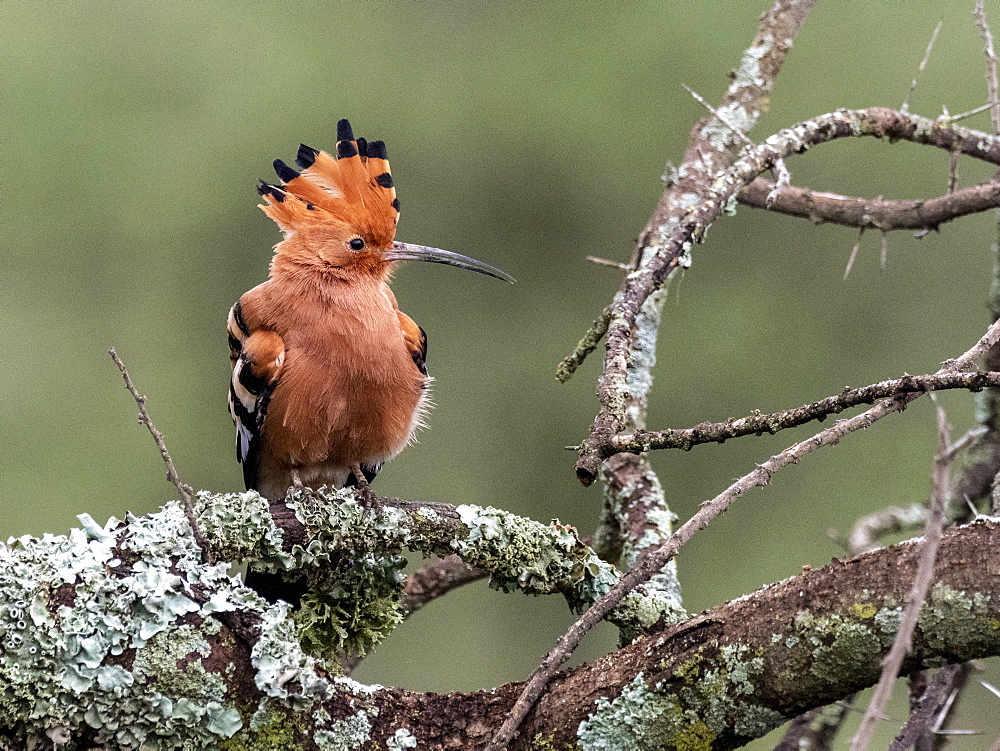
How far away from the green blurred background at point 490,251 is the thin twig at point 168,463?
3.80m

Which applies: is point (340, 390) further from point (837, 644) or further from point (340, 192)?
point (837, 644)

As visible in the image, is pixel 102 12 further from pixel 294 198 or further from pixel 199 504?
pixel 199 504

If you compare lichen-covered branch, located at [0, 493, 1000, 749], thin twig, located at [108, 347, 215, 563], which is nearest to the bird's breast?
thin twig, located at [108, 347, 215, 563]

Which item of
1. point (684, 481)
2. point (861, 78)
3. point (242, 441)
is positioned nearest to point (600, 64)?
point (861, 78)

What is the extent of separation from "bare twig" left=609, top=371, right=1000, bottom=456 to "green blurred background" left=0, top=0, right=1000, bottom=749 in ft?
12.7

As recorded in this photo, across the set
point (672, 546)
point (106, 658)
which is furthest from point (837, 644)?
point (106, 658)

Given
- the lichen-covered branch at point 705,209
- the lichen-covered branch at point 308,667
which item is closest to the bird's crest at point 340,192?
the lichen-covered branch at point 705,209

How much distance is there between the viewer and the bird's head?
11.1 feet

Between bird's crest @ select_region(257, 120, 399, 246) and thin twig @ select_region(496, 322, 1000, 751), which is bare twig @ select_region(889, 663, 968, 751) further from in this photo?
bird's crest @ select_region(257, 120, 399, 246)

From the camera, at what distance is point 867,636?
1.81 meters

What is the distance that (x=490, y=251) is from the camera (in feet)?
21.0

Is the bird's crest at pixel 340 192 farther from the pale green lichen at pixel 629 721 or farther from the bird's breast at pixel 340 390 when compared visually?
the pale green lichen at pixel 629 721

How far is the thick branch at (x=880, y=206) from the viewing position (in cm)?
318

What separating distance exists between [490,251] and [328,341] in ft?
10.9
